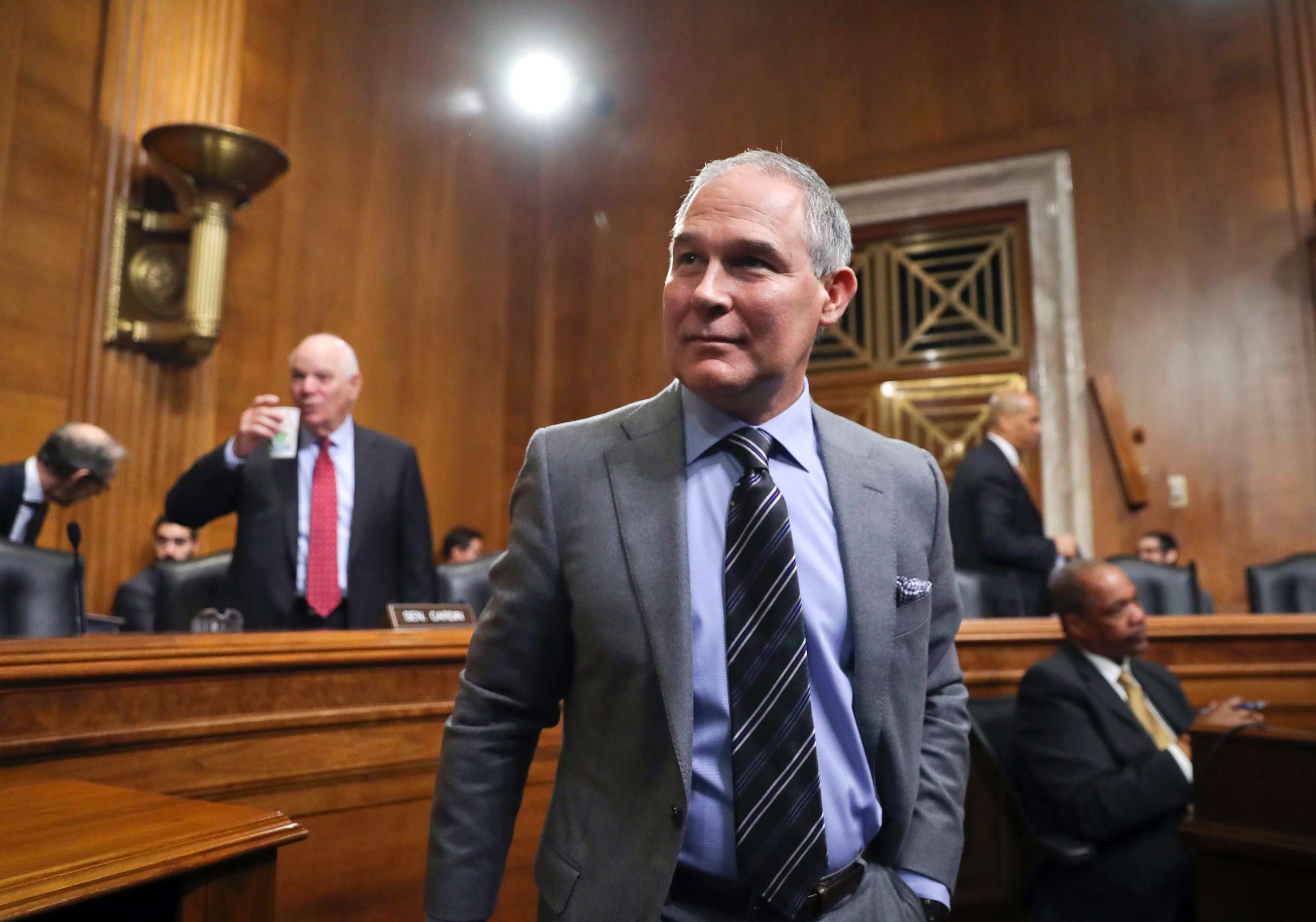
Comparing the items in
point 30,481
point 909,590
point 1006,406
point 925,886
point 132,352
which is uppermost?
point 132,352

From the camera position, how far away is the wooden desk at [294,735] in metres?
1.53

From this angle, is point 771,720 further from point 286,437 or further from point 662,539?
point 286,437

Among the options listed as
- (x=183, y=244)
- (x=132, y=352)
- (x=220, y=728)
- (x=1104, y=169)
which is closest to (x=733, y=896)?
(x=220, y=728)

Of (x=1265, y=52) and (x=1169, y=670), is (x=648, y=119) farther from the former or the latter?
(x=1169, y=670)

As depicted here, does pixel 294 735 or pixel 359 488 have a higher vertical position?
pixel 359 488

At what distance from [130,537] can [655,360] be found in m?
3.53

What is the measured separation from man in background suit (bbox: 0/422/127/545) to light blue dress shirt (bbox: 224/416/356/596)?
0.67 metres

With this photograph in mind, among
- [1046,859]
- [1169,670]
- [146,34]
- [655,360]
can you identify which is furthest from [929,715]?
[655,360]

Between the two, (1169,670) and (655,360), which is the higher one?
(655,360)

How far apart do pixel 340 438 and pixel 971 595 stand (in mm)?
2220

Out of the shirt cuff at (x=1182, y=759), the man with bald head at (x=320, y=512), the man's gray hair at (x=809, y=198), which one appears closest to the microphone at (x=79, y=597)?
the man with bald head at (x=320, y=512)

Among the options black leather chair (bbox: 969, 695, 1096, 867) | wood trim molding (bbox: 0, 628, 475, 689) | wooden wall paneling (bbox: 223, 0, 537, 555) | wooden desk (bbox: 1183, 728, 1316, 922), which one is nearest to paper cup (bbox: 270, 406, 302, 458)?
wood trim molding (bbox: 0, 628, 475, 689)

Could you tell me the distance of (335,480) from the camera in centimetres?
294

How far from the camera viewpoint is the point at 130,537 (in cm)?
429
